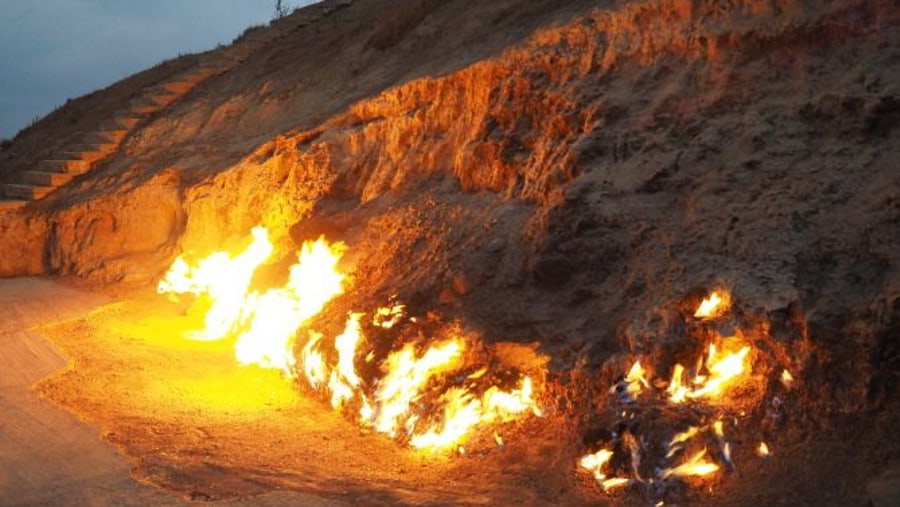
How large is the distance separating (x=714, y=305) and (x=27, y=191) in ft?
43.8

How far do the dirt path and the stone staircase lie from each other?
6.31 metres

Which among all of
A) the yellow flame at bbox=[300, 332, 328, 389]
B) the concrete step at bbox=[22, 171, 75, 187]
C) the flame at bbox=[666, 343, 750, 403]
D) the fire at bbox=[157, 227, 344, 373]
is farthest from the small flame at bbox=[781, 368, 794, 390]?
the concrete step at bbox=[22, 171, 75, 187]

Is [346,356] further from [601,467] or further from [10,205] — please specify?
[10,205]

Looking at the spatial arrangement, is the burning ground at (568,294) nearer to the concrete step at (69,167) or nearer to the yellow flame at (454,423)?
the yellow flame at (454,423)

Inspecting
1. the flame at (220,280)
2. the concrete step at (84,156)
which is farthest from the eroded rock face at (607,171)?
the concrete step at (84,156)

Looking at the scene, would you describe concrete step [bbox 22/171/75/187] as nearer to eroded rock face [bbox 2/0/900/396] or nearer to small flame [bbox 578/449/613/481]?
eroded rock face [bbox 2/0/900/396]

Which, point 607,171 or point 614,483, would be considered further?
point 607,171

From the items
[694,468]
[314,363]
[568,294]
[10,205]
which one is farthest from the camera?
[10,205]

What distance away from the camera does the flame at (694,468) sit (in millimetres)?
5605

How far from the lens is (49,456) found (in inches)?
266

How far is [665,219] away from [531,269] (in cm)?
124

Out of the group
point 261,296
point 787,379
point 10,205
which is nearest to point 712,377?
point 787,379

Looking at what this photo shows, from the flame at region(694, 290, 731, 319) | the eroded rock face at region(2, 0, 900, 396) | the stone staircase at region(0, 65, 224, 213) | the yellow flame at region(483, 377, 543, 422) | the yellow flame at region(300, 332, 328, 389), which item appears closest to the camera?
the flame at region(694, 290, 731, 319)

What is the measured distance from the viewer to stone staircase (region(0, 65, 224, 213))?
15836 millimetres
